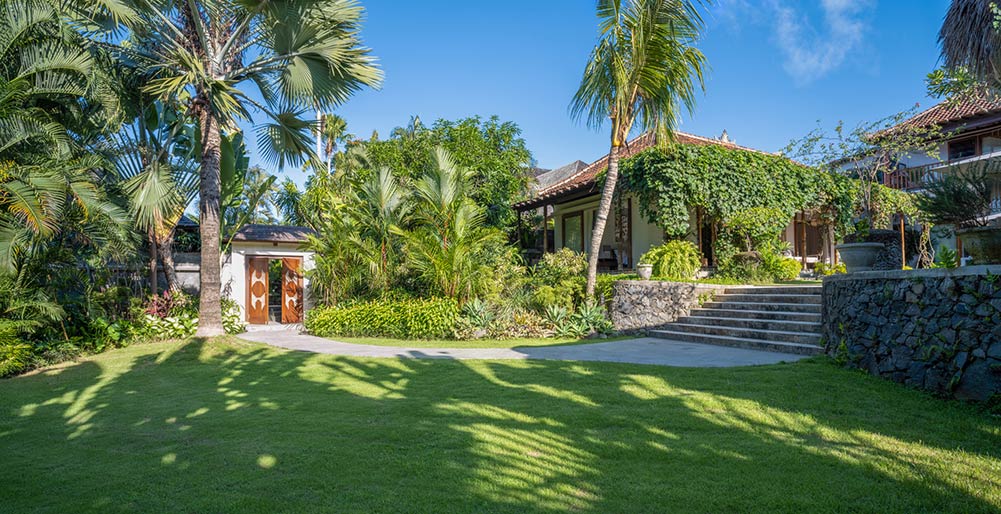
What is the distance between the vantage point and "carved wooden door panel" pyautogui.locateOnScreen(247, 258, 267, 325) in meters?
16.1

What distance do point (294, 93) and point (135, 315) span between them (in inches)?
249

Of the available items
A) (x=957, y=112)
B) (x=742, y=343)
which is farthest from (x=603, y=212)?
(x=957, y=112)

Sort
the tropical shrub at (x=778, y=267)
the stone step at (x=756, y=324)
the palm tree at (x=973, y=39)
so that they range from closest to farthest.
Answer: the palm tree at (x=973, y=39) → the stone step at (x=756, y=324) → the tropical shrub at (x=778, y=267)

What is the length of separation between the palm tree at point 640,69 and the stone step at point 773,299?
120 inches

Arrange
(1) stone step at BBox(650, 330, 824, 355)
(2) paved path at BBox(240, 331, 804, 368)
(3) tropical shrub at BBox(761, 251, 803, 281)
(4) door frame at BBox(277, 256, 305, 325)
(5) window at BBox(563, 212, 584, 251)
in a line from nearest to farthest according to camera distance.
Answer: (2) paved path at BBox(240, 331, 804, 368), (1) stone step at BBox(650, 330, 824, 355), (3) tropical shrub at BBox(761, 251, 803, 281), (4) door frame at BBox(277, 256, 305, 325), (5) window at BBox(563, 212, 584, 251)

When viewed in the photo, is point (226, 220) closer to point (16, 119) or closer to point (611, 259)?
A: point (16, 119)

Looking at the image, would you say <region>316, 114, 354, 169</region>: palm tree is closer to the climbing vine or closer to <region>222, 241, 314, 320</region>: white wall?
<region>222, 241, 314, 320</region>: white wall

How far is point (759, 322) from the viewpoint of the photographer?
31.9ft

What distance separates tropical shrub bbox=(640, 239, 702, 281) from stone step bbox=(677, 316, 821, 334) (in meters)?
2.21

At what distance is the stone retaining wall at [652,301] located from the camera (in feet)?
38.2

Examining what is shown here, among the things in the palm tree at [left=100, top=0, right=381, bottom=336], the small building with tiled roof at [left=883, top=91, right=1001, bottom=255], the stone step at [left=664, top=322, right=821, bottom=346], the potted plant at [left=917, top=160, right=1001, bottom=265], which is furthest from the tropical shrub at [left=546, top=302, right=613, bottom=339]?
the small building with tiled roof at [left=883, top=91, right=1001, bottom=255]

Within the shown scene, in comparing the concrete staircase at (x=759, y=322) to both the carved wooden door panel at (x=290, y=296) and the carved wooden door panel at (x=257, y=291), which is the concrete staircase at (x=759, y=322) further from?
the carved wooden door panel at (x=257, y=291)

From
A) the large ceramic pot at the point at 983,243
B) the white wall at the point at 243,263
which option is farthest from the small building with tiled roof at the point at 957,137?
the white wall at the point at 243,263

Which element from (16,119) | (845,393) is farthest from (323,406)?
(16,119)
